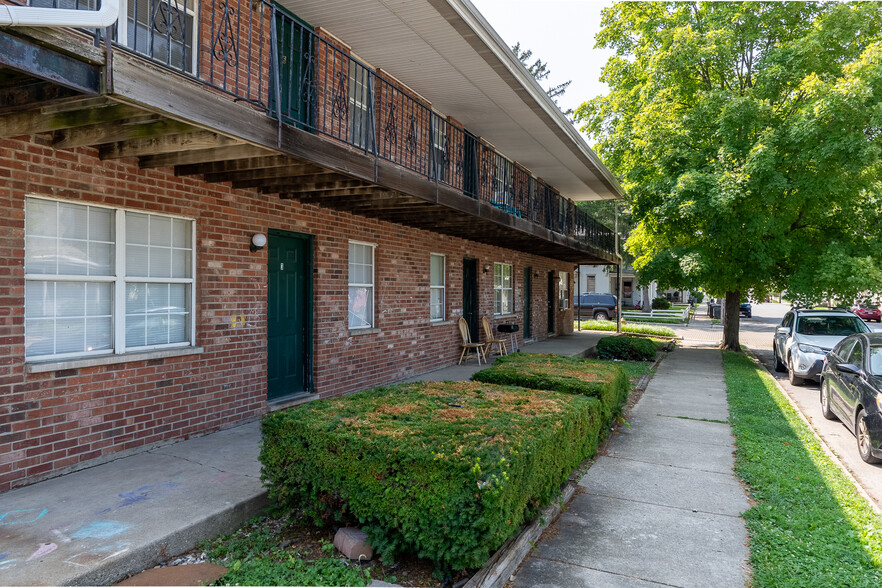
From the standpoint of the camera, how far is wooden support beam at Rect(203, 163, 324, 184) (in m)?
5.20

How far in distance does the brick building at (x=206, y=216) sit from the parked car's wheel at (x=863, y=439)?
5.60m

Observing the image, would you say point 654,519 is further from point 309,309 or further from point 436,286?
point 436,286

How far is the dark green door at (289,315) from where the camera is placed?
680cm

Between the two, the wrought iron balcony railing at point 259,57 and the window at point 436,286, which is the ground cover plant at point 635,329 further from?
the wrought iron balcony railing at point 259,57

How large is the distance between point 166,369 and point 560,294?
16.6 meters

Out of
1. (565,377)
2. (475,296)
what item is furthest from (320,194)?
(475,296)

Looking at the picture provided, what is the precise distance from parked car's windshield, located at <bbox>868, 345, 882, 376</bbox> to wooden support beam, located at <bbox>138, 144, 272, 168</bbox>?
7194 mm

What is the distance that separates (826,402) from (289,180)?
8.27 m

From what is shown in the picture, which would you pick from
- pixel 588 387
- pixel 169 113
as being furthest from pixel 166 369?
pixel 588 387

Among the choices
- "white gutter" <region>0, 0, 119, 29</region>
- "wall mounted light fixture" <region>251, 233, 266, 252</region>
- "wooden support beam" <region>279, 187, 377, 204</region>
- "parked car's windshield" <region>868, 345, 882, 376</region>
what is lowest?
"parked car's windshield" <region>868, 345, 882, 376</region>

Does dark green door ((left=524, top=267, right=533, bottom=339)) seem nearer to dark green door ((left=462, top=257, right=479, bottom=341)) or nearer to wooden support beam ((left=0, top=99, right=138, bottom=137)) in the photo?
dark green door ((left=462, top=257, right=479, bottom=341))

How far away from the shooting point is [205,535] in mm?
3553

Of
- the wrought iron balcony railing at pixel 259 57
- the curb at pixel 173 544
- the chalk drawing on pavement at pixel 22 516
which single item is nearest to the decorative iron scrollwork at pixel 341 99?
the wrought iron balcony railing at pixel 259 57

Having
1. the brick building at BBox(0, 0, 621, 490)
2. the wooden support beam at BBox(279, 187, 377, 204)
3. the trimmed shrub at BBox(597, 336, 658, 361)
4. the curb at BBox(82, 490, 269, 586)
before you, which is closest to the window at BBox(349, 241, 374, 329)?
the brick building at BBox(0, 0, 621, 490)
